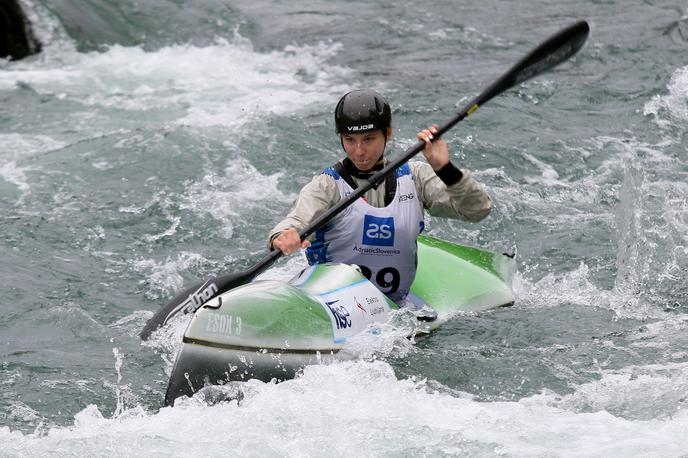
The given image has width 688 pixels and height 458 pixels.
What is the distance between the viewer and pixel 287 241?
18.8ft

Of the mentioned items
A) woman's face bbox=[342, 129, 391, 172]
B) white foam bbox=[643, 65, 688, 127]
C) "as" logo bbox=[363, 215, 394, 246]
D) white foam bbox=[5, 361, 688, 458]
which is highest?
woman's face bbox=[342, 129, 391, 172]

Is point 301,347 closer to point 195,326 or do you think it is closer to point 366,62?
point 195,326

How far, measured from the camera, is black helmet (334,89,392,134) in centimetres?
596

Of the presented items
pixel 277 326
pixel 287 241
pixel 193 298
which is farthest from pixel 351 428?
pixel 193 298

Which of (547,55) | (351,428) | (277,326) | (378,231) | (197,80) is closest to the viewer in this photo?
(351,428)

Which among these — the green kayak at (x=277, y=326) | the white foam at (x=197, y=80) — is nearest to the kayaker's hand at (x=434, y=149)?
the green kayak at (x=277, y=326)

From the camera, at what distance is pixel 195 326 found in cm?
536

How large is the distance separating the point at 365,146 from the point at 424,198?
53 centimetres

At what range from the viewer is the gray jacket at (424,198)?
19.8 ft

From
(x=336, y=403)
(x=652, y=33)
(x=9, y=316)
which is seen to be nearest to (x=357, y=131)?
(x=336, y=403)

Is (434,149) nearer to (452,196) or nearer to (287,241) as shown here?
(452,196)

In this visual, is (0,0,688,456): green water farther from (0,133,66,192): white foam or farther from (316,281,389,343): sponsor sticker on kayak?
(316,281,389,343): sponsor sticker on kayak

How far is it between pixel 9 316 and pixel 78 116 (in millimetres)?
4461

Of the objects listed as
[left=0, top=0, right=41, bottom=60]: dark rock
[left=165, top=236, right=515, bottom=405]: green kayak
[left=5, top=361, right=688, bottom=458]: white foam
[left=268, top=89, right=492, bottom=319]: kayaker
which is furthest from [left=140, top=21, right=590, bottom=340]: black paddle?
[left=0, top=0, right=41, bottom=60]: dark rock
